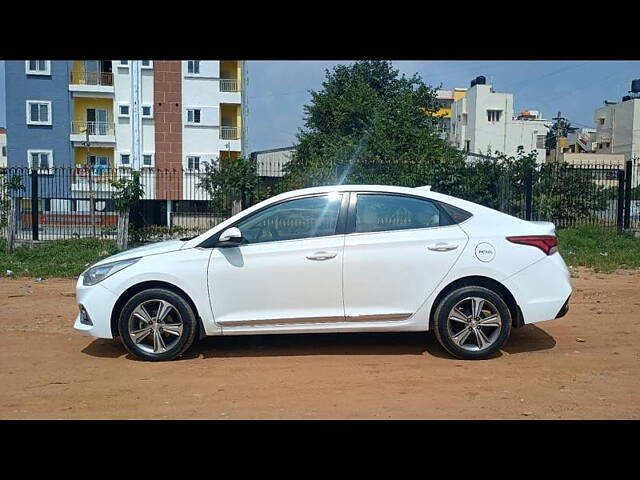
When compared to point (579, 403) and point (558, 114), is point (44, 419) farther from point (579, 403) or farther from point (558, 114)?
point (558, 114)

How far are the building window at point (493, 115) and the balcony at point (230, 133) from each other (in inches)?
1371

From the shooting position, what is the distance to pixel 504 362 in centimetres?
601

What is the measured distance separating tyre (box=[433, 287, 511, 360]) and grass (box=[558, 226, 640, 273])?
705 centimetres

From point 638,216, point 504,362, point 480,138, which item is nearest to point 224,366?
point 504,362

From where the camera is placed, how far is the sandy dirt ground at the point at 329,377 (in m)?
4.78

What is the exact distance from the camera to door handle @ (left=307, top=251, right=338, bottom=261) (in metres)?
6.00

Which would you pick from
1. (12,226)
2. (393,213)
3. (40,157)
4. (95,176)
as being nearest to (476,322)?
(393,213)

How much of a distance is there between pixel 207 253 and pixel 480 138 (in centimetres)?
6454

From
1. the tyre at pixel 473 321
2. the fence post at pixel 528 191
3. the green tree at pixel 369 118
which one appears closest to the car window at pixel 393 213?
the tyre at pixel 473 321

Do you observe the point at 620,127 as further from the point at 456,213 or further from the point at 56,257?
the point at 456,213

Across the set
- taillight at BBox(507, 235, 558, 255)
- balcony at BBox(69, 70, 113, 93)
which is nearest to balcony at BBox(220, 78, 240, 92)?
balcony at BBox(69, 70, 113, 93)

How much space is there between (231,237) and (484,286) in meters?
2.43

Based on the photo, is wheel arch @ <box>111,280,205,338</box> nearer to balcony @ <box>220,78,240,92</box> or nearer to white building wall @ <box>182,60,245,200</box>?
white building wall @ <box>182,60,245,200</box>

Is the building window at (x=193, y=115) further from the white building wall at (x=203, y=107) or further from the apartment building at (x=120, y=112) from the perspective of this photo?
the white building wall at (x=203, y=107)
